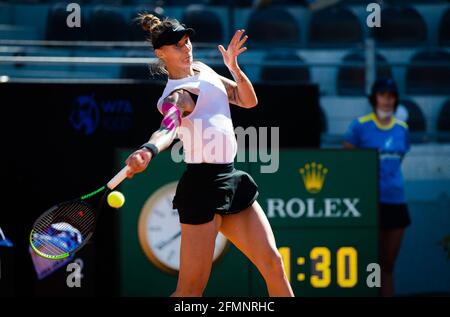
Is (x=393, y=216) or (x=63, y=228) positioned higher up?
(x=63, y=228)

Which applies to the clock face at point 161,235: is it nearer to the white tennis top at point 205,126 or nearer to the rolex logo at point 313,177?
the rolex logo at point 313,177

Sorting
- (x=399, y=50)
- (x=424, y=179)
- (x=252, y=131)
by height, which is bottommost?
(x=424, y=179)

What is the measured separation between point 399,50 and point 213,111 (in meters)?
5.38

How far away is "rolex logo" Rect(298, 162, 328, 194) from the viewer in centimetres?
646

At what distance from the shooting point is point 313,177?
21.2 ft

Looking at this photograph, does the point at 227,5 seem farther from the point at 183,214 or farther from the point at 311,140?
the point at 183,214

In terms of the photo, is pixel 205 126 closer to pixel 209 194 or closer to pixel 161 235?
pixel 209 194

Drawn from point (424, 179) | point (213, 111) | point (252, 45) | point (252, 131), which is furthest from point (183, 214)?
point (252, 45)

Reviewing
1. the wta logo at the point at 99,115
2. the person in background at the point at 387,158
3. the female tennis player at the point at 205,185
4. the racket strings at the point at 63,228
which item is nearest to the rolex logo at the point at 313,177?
the person in background at the point at 387,158

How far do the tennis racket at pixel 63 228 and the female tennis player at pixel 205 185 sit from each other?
1.45 feet

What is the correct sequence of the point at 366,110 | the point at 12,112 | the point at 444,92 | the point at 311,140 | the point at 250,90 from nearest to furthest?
1. the point at 250,90
2. the point at 12,112
3. the point at 311,140
4. the point at 366,110
5. the point at 444,92

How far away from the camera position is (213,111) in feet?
14.1

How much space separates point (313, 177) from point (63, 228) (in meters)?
2.56

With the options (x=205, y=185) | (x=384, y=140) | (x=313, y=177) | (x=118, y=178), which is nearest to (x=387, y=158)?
(x=384, y=140)
